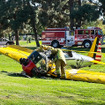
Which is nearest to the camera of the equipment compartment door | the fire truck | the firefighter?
the firefighter

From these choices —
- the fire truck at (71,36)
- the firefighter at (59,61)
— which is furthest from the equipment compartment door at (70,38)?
the firefighter at (59,61)

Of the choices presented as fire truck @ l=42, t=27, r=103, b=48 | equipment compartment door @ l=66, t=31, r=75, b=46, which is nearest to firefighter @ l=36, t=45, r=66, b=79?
fire truck @ l=42, t=27, r=103, b=48

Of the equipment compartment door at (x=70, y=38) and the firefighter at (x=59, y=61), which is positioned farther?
the equipment compartment door at (x=70, y=38)

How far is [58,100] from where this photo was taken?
6730mm

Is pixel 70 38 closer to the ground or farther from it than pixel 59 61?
farther from it

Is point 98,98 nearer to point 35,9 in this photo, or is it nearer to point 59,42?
point 59,42

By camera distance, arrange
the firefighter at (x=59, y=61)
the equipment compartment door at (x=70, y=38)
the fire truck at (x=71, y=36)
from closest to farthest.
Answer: the firefighter at (x=59, y=61) < the fire truck at (x=71, y=36) < the equipment compartment door at (x=70, y=38)

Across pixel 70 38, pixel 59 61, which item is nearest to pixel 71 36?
pixel 70 38

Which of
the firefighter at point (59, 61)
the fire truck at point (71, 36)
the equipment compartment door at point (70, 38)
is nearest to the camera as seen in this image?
the firefighter at point (59, 61)

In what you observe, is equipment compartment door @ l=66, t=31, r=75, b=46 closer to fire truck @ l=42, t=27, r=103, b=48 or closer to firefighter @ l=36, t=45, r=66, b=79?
fire truck @ l=42, t=27, r=103, b=48

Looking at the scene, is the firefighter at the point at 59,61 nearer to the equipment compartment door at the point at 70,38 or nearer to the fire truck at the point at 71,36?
the fire truck at the point at 71,36

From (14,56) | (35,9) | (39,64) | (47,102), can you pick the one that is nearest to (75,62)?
(39,64)

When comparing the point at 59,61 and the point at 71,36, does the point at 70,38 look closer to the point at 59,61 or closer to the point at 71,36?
the point at 71,36

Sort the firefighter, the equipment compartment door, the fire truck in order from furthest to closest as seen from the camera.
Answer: the equipment compartment door, the fire truck, the firefighter
